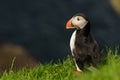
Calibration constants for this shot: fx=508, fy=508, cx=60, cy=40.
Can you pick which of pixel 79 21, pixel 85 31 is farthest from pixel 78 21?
pixel 85 31

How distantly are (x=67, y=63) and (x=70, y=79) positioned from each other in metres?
1.55

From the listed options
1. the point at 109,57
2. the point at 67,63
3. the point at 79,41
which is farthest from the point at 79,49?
the point at 67,63

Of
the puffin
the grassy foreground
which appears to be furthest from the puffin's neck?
the grassy foreground

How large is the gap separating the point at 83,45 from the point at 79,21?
532mm

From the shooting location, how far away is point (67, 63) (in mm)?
11914

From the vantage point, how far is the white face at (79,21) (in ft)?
34.4

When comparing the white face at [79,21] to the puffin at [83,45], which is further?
the white face at [79,21]

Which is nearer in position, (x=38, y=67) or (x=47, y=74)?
(x=47, y=74)

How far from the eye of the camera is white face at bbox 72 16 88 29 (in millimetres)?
10477

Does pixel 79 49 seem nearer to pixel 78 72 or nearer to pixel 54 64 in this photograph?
pixel 78 72

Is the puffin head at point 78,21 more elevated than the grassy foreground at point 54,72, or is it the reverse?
the puffin head at point 78,21

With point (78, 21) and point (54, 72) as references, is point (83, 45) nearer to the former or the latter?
point (78, 21)

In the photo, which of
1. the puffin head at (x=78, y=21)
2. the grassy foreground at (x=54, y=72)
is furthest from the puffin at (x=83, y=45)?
the grassy foreground at (x=54, y=72)

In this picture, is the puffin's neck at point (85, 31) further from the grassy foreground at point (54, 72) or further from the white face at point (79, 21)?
the grassy foreground at point (54, 72)
